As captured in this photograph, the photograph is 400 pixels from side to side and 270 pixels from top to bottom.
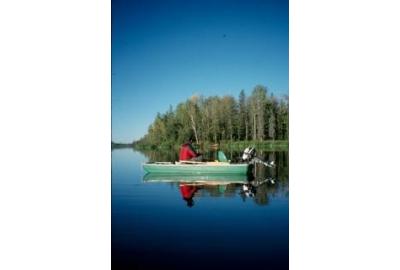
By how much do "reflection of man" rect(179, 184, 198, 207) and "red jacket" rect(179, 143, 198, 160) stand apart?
241 millimetres

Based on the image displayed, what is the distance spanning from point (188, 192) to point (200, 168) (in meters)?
0.29

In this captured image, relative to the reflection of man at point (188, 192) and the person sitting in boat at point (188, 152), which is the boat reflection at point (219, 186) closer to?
the reflection of man at point (188, 192)

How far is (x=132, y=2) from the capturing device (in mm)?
5176

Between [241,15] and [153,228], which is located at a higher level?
[241,15]

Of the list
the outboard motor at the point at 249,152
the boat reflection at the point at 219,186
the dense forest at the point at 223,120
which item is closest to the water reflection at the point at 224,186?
the boat reflection at the point at 219,186

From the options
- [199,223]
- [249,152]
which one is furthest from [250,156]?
[199,223]

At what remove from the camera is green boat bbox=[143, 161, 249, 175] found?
5.46 m

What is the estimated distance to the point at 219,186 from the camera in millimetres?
5414

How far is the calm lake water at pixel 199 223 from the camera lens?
501 centimetres

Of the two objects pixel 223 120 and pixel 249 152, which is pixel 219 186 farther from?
pixel 223 120
